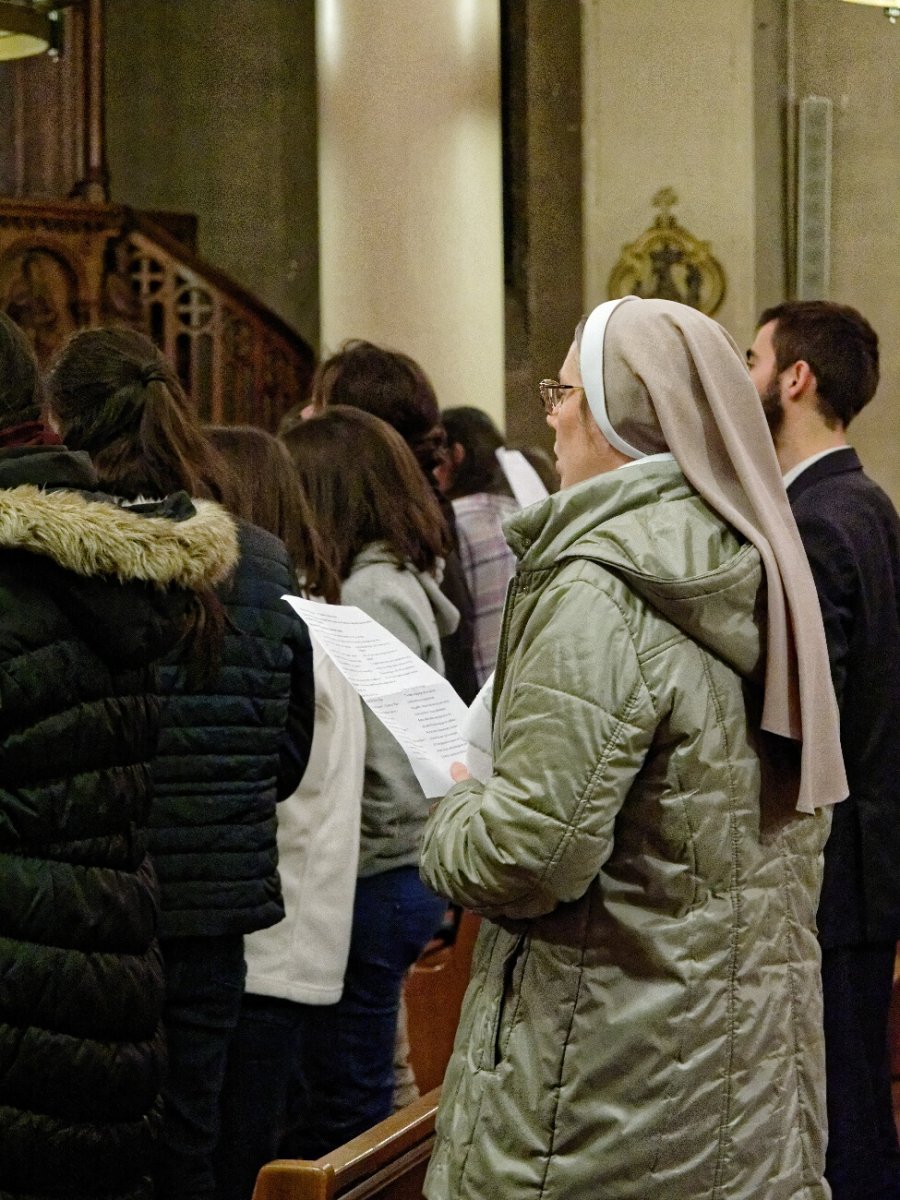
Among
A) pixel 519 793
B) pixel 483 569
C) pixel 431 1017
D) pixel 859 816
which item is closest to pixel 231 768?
pixel 519 793

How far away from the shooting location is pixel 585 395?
2.04 m

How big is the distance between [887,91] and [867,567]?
20.4ft

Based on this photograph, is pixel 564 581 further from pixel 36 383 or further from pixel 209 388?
pixel 209 388

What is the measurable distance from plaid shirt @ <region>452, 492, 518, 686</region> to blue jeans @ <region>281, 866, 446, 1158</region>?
4.09ft

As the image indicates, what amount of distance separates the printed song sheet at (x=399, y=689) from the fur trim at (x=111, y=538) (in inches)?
6.1

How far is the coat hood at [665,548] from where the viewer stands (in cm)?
191

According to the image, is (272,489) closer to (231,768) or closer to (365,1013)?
(231,768)

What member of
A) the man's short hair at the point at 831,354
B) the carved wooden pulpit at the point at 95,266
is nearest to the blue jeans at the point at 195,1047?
the man's short hair at the point at 831,354

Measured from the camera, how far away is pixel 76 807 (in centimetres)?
212

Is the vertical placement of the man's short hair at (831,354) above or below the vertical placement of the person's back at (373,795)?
above

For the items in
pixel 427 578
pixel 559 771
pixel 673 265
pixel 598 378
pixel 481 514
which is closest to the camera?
pixel 559 771

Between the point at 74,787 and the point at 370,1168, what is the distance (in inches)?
23.2

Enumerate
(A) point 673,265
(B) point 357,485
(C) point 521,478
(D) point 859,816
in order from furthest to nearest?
(A) point 673,265, (C) point 521,478, (B) point 357,485, (D) point 859,816

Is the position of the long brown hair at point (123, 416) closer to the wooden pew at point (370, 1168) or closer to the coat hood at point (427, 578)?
the coat hood at point (427, 578)
